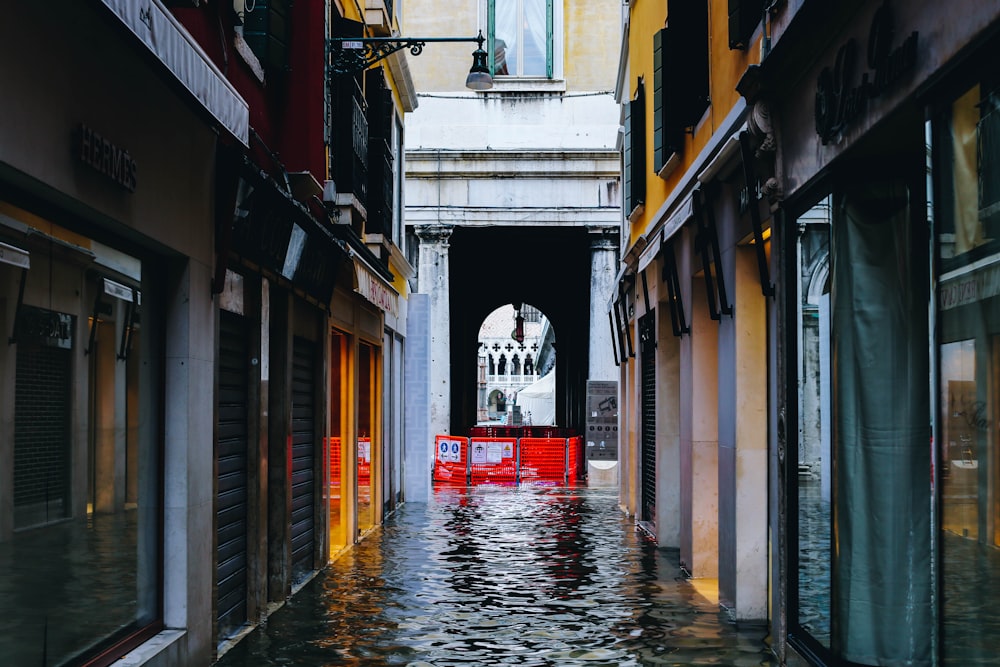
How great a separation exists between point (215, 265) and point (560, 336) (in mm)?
39317

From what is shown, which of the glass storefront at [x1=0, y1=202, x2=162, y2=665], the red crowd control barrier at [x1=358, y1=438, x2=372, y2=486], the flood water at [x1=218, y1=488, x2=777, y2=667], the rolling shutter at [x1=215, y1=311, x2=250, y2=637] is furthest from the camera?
the red crowd control barrier at [x1=358, y1=438, x2=372, y2=486]

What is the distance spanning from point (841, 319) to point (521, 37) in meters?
22.6

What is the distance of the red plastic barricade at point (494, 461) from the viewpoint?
95.0ft

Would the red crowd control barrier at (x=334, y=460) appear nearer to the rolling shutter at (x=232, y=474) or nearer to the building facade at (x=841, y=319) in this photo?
the building facade at (x=841, y=319)

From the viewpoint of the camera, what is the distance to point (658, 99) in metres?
14.6

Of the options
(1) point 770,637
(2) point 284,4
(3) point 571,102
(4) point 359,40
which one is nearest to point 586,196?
(3) point 571,102

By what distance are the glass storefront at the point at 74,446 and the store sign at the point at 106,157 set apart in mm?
338

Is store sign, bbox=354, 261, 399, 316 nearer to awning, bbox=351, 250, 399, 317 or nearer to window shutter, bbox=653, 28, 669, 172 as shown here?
awning, bbox=351, 250, 399, 317

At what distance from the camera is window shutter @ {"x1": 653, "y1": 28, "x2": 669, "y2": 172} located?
14.2 meters

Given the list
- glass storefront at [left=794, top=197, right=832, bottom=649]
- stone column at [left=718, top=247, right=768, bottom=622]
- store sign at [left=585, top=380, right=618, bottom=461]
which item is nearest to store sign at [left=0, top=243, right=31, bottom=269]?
glass storefront at [left=794, top=197, right=832, bottom=649]

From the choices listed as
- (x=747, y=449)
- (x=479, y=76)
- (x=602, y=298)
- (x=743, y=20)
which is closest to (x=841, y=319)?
(x=747, y=449)

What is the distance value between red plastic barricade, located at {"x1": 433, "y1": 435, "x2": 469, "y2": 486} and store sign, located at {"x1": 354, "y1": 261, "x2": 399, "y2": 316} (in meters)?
10.7

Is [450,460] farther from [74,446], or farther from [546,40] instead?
[74,446]

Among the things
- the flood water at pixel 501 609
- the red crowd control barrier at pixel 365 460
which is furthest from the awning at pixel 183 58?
the red crowd control barrier at pixel 365 460
